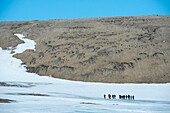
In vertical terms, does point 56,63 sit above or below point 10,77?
above

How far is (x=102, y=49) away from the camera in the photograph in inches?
2035

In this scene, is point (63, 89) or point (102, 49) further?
point (102, 49)

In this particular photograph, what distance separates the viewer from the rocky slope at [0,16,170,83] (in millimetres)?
41844

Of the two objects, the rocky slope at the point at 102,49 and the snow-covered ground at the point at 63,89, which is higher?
the rocky slope at the point at 102,49

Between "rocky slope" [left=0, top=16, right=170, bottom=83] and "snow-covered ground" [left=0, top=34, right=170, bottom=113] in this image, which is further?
"rocky slope" [left=0, top=16, right=170, bottom=83]

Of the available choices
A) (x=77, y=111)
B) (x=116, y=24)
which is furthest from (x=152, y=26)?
(x=77, y=111)

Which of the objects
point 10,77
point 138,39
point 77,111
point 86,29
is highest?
point 86,29

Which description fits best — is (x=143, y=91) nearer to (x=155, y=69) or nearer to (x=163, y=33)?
(x=155, y=69)

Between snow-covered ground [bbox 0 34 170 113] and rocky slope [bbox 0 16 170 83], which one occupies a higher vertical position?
rocky slope [bbox 0 16 170 83]

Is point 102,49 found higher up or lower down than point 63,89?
higher up

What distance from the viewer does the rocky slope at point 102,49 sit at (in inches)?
1647

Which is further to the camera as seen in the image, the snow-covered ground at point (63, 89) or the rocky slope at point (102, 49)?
the rocky slope at point (102, 49)

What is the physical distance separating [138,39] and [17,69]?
3273 centimetres

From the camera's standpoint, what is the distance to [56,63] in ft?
157
